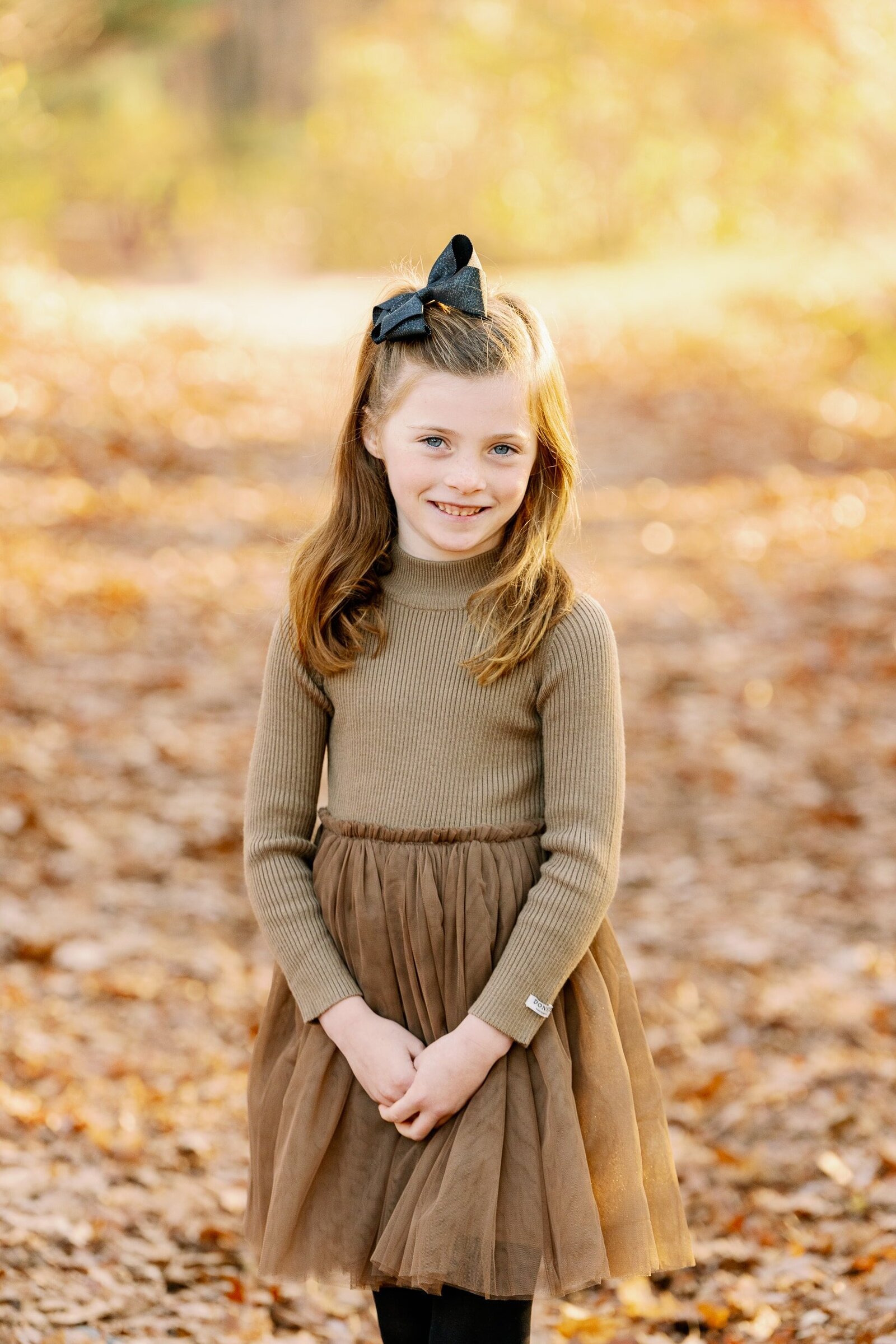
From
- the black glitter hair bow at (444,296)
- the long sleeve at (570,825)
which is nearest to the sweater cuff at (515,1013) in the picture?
the long sleeve at (570,825)

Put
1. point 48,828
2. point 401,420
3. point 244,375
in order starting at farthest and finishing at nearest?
point 244,375 → point 48,828 → point 401,420

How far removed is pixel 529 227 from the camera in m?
35.1

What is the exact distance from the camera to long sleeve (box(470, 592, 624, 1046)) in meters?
1.86

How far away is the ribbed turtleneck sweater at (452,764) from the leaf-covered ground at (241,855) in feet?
0.84

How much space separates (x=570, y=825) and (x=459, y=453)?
0.53 meters

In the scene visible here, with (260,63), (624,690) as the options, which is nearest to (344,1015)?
(624,690)

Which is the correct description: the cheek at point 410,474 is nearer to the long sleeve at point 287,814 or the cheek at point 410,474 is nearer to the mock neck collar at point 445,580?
the mock neck collar at point 445,580

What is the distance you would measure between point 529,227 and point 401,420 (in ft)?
115

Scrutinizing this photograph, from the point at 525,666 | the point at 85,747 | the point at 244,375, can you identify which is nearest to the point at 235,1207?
the point at 525,666

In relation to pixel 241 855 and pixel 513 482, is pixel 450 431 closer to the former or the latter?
pixel 513 482

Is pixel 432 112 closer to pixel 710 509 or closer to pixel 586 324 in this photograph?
pixel 586 324

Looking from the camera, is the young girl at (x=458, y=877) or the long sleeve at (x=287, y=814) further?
the long sleeve at (x=287, y=814)

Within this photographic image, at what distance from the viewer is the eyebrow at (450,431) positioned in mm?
1900

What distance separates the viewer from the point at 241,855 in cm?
532
